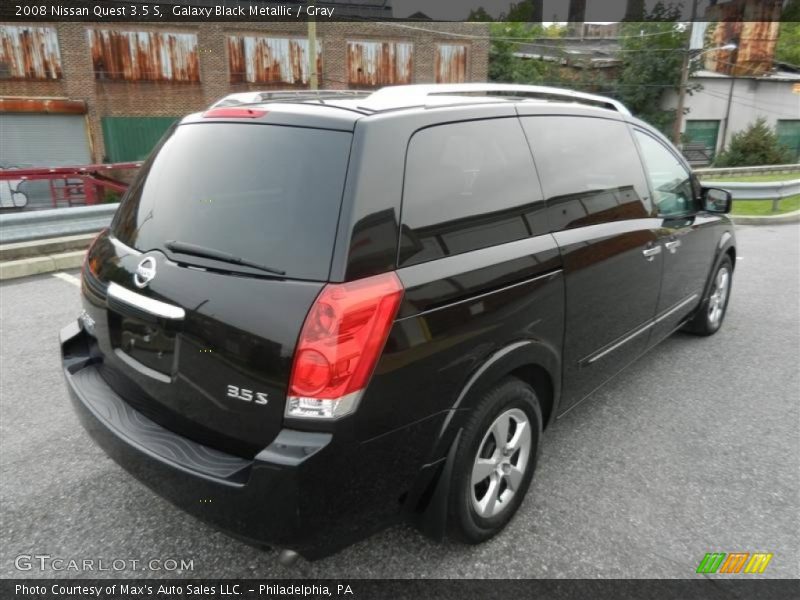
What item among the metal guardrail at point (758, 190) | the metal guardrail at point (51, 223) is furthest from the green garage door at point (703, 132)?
the metal guardrail at point (51, 223)

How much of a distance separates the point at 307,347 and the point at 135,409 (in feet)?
3.15

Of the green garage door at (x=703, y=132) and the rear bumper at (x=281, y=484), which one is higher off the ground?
the rear bumper at (x=281, y=484)

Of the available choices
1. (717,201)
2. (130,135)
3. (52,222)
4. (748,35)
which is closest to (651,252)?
(717,201)

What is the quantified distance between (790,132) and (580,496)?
141 ft

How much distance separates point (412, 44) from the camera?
29219mm

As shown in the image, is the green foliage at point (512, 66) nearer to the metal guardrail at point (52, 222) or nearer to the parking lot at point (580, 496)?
the metal guardrail at point (52, 222)

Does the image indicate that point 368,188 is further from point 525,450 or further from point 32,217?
point 32,217

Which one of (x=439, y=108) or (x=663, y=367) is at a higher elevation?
(x=439, y=108)

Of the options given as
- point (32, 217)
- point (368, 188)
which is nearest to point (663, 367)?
point (368, 188)

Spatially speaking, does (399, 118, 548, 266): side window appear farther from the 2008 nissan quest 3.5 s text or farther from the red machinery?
the red machinery

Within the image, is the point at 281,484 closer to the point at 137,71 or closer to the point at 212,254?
the point at 212,254

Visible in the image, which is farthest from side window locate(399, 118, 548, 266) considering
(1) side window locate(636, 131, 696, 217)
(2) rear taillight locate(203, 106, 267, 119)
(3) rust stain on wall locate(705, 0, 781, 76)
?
(3) rust stain on wall locate(705, 0, 781, 76)

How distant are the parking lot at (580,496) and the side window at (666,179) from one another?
123 centimetres

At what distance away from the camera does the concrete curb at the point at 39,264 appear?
6.41 meters
